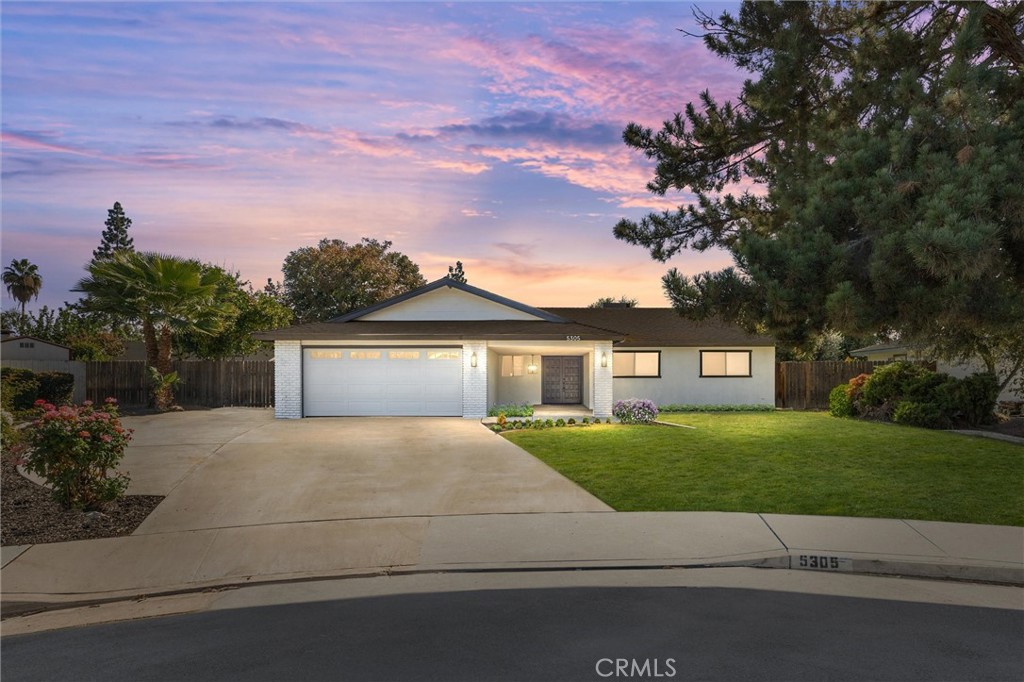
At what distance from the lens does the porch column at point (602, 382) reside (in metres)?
22.5

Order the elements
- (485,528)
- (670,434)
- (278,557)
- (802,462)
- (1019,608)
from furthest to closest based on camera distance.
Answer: (670,434) < (802,462) < (485,528) < (278,557) < (1019,608)

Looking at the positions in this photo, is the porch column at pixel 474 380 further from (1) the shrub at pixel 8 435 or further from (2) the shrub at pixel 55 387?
(2) the shrub at pixel 55 387

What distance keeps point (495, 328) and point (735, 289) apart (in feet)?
48.2

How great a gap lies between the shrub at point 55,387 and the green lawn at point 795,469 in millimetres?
16043

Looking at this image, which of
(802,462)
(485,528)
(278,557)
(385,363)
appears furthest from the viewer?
(385,363)

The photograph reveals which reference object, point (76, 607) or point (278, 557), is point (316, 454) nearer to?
point (278, 557)

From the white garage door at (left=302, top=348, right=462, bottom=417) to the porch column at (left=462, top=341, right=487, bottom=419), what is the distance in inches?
31.9

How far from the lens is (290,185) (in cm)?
1941

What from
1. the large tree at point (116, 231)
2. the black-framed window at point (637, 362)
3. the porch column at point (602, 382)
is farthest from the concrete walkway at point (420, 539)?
the large tree at point (116, 231)

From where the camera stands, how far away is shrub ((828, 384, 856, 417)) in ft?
79.0

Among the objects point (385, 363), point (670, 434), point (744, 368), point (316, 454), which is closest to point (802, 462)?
point (670, 434)

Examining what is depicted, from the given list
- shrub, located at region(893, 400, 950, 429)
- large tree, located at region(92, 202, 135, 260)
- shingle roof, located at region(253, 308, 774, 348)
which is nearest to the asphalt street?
shingle roof, located at region(253, 308, 774, 348)

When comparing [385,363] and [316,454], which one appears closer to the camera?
[316,454]

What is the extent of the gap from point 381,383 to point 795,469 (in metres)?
13.6
